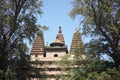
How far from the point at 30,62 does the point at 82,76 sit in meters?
2.33

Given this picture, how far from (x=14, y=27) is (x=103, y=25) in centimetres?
382

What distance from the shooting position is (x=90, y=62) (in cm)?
1459

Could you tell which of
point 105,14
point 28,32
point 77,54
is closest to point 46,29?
point 28,32

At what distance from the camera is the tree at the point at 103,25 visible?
1447cm

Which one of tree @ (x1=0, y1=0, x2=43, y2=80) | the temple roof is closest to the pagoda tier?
the temple roof

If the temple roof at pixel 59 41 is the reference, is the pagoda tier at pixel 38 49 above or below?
below

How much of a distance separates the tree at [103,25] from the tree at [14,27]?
7.17 ft

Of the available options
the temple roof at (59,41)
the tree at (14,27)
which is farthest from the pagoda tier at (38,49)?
the tree at (14,27)

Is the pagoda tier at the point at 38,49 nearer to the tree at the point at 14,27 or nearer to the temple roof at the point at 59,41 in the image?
the temple roof at the point at 59,41

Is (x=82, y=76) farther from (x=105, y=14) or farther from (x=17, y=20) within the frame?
(x=17, y=20)

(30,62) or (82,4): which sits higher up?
(82,4)

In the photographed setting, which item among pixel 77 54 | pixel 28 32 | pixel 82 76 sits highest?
pixel 28 32

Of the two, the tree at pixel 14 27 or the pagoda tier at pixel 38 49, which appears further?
the pagoda tier at pixel 38 49

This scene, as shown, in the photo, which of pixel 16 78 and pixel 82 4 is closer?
pixel 16 78
